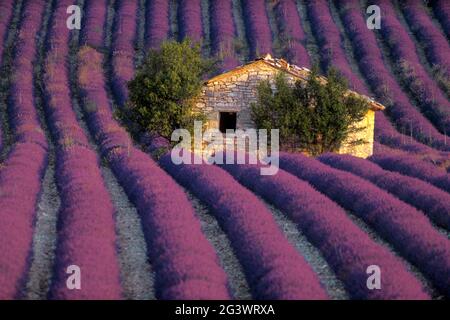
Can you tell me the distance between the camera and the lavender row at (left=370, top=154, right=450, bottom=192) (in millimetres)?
12922

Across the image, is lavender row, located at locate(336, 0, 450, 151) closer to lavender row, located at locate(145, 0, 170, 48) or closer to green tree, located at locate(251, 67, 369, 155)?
green tree, located at locate(251, 67, 369, 155)

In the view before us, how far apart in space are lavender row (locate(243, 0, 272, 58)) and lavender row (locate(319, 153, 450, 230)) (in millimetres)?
14807

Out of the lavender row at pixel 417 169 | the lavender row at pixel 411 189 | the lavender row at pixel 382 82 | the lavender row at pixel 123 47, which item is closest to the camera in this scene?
the lavender row at pixel 411 189

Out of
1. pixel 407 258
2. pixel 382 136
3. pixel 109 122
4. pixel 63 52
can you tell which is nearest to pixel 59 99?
pixel 109 122

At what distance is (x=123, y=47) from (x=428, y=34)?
46.7ft

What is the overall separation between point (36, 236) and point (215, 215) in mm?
2867

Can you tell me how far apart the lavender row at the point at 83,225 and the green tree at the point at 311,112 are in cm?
522

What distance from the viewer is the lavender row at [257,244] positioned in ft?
23.0

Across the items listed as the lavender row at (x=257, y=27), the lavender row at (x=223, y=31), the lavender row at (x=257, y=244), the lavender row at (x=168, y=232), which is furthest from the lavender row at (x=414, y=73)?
the lavender row at (x=257, y=244)

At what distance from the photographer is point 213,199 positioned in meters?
11.6

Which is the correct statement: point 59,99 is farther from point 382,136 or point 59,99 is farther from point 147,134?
→ point 382,136

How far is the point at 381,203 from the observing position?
10.6 m

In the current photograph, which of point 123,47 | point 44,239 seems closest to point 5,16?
point 123,47

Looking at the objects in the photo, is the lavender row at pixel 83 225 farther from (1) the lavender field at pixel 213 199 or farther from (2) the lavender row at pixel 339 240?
(2) the lavender row at pixel 339 240
